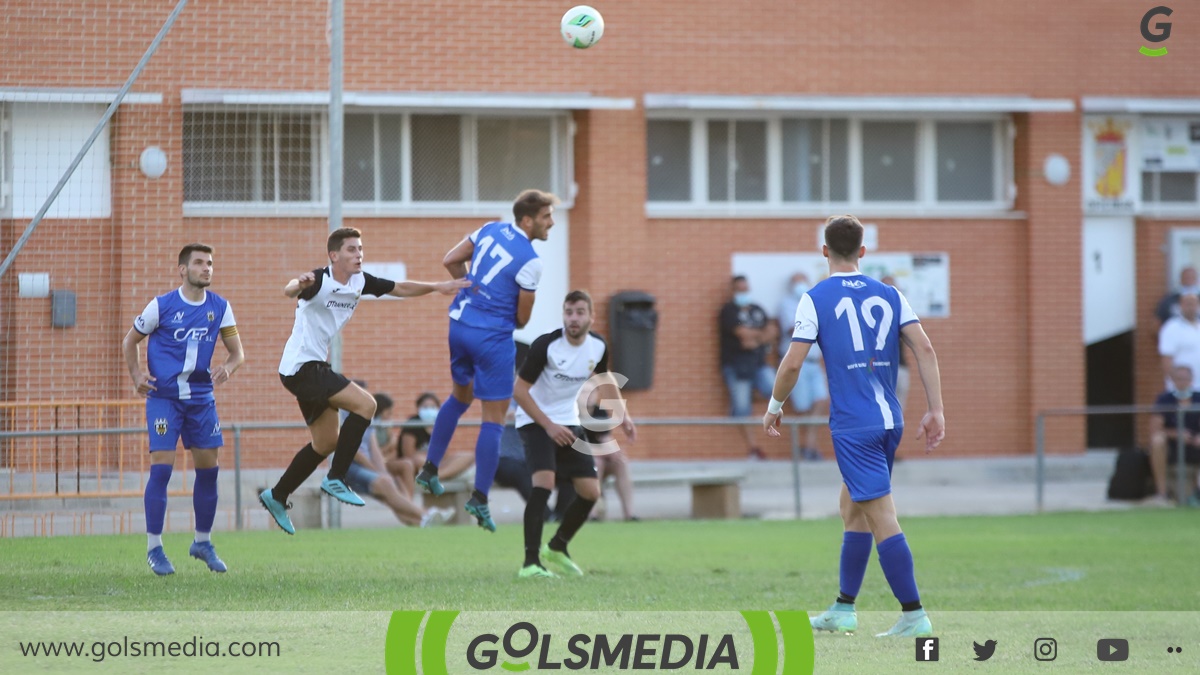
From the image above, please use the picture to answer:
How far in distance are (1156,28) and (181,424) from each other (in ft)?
53.8

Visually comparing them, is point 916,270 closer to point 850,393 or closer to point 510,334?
point 510,334

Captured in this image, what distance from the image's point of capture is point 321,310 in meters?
10.6

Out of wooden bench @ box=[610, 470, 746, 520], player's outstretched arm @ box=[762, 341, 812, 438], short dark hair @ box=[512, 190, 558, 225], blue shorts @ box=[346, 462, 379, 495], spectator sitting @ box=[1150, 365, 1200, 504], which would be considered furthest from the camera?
spectator sitting @ box=[1150, 365, 1200, 504]

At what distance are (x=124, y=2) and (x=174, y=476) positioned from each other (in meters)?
4.68

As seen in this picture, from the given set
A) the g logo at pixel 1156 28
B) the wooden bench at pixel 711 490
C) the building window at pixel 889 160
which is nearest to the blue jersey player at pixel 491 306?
the wooden bench at pixel 711 490

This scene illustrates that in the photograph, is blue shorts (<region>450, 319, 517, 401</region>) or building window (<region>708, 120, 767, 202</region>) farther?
building window (<region>708, 120, 767, 202</region>)

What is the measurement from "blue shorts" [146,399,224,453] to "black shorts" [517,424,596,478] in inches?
87.8

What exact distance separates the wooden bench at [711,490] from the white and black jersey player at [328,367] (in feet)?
24.3

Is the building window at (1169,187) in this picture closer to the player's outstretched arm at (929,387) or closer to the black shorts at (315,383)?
the black shorts at (315,383)

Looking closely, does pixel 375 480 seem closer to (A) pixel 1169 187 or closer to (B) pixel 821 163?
(B) pixel 821 163

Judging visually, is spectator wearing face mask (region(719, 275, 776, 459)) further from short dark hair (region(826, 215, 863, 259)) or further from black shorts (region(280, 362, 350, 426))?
short dark hair (region(826, 215, 863, 259))

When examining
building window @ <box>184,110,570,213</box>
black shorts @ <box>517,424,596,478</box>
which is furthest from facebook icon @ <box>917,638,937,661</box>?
building window @ <box>184,110,570,213</box>
